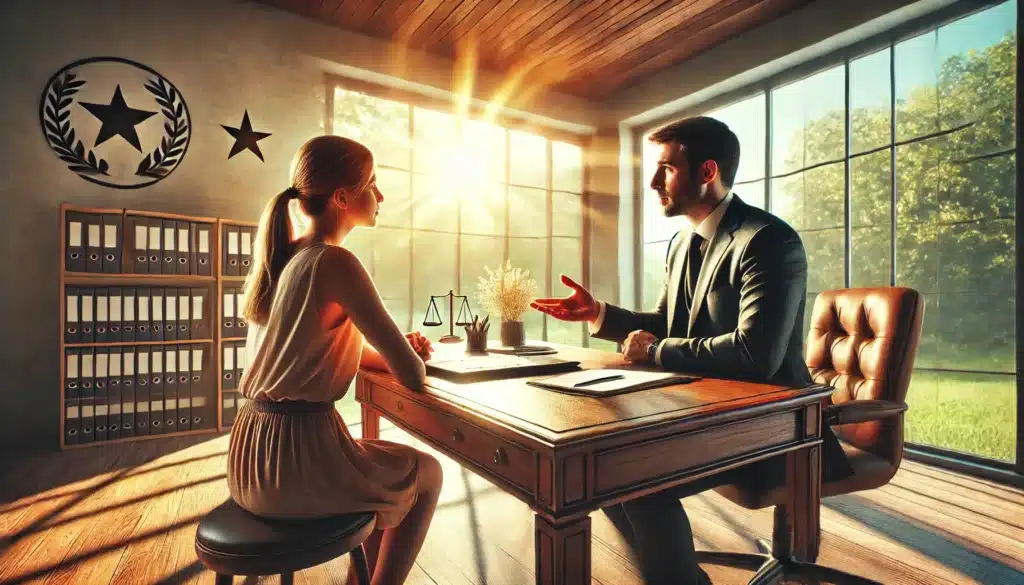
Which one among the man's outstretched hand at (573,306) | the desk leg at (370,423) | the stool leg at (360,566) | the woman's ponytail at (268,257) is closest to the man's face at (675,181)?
the man's outstretched hand at (573,306)

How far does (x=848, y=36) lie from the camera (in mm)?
3480

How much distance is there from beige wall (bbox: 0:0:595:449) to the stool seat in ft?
10.1

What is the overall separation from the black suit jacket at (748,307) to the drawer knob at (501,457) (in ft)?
2.18

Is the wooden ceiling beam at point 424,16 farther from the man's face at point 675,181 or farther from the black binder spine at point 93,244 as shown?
the man's face at point 675,181

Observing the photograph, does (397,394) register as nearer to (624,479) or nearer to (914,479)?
(624,479)

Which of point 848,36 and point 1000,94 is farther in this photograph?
point 848,36

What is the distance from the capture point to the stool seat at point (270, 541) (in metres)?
0.96

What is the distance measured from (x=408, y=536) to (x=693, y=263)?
1.18 m

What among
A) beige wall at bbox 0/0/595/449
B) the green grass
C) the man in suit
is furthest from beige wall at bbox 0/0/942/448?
the man in suit

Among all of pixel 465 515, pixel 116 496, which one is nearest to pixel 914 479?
pixel 465 515

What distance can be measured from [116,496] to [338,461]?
196 centimetres

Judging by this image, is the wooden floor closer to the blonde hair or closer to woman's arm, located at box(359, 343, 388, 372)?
woman's arm, located at box(359, 343, 388, 372)

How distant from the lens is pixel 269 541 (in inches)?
38.3

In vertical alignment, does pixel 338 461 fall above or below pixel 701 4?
below
